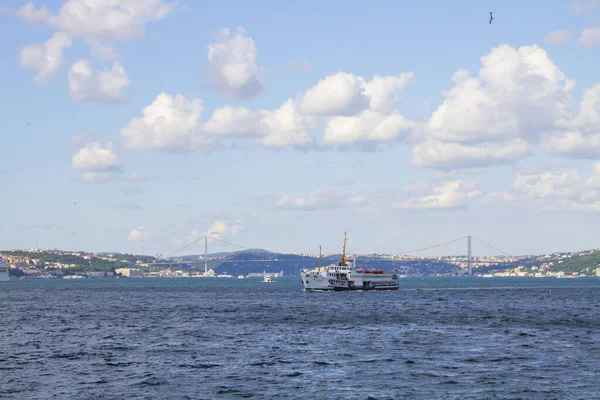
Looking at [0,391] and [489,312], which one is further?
[489,312]

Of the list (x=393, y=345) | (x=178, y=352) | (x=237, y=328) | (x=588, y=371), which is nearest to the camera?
(x=588, y=371)

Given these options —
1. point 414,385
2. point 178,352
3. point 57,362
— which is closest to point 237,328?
point 178,352

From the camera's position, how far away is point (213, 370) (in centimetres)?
5725

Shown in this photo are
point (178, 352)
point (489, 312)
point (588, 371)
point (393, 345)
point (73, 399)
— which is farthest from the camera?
point (489, 312)

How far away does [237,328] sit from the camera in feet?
299

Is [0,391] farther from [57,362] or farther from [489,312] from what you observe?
Answer: [489,312]

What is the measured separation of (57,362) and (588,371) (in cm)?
4093

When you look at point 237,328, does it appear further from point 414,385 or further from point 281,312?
point 414,385

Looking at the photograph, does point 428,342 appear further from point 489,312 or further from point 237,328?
point 489,312

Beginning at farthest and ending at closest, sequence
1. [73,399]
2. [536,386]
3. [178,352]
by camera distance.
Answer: [178,352] → [536,386] → [73,399]

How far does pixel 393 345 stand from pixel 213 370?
70.2ft

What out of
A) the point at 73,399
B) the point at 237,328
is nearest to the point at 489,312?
the point at 237,328

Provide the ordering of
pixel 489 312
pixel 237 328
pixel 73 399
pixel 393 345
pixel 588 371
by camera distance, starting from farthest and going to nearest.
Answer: pixel 489 312, pixel 237 328, pixel 393 345, pixel 588 371, pixel 73 399

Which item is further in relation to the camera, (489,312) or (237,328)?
(489,312)
